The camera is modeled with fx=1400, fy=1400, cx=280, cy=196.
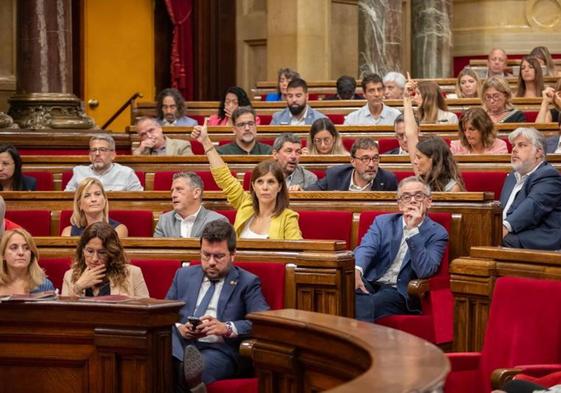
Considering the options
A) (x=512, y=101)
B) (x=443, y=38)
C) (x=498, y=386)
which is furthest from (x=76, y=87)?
(x=498, y=386)

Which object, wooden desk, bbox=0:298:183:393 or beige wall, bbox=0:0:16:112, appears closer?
wooden desk, bbox=0:298:183:393

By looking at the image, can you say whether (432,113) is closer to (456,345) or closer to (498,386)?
(456,345)

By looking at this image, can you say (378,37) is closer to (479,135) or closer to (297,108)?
(297,108)

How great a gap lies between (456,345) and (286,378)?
1218 millimetres

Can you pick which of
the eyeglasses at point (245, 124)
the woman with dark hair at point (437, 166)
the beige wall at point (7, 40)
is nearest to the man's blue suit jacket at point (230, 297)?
the woman with dark hair at point (437, 166)

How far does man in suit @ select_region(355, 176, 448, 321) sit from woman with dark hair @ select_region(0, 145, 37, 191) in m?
2.40

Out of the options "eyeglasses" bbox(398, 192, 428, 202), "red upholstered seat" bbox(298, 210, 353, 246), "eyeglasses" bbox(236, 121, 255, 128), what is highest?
"eyeglasses" bbox(236, 121, 255, 128)

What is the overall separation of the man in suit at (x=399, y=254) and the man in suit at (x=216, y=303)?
2.69 feet

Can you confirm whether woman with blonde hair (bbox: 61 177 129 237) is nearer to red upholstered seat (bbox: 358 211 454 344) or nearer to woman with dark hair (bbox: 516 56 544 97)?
red upholstered seat (bbox: 358 211 454 344)

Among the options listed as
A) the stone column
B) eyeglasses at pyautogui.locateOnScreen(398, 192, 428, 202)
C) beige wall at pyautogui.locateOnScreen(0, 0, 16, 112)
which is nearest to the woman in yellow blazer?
eyeglasses at pyautogui.locateOnScreen(398, 192, 428, 202)

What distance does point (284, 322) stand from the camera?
4.29 m

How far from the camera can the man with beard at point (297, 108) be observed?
408 inches

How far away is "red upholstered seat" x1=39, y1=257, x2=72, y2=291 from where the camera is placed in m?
6.05

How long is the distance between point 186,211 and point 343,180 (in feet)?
3.78
